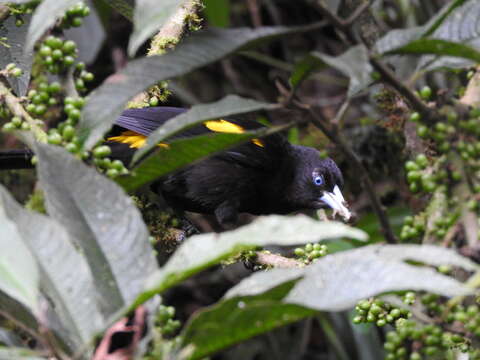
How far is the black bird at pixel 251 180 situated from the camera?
3.55m

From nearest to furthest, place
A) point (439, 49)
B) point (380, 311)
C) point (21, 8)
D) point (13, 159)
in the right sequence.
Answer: point (439, 49) < point (380, 311) < point (21, 8) < point (13, 159)

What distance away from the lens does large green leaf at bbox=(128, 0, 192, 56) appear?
1165mm

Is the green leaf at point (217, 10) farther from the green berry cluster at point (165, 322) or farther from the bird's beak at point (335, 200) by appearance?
the bird's beak at point (335, 200)

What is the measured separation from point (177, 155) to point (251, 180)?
2.19 metres

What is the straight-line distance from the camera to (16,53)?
88.3 inches

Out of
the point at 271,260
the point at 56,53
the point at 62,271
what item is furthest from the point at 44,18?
the point at 271,260

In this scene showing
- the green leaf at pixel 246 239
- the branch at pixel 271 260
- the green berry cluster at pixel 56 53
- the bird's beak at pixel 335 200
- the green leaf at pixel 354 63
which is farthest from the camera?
the bird's beak at pixel 335 200

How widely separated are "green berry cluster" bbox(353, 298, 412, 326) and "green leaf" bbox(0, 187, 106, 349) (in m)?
0.68

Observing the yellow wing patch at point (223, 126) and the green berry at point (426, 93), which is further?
the yellow wing patch at point (223, 126)

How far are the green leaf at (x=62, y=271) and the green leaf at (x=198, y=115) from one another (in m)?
0.25

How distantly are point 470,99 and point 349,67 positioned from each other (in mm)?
383

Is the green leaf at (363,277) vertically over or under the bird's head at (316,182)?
over

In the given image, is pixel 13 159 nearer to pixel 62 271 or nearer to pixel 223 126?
pixel 223 126

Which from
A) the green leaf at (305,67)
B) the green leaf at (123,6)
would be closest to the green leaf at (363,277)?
the green leaf at (305,67)
